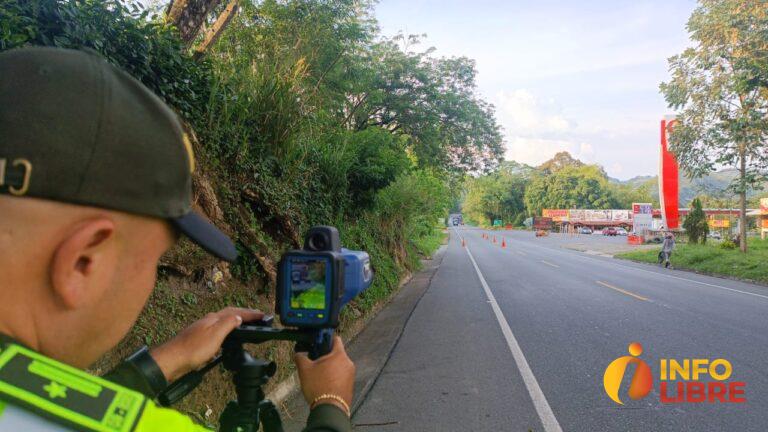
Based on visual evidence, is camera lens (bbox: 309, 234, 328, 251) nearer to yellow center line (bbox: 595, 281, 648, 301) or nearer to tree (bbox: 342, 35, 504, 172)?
yellow center line (bbox: 595, 281, 648, 301)

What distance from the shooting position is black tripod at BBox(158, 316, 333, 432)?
3.97ft

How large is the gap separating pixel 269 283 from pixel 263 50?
4.09 meters

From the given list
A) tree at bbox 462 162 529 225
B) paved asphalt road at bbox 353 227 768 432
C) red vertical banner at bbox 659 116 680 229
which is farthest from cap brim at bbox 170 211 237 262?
tree at bbox 462 162 529 225

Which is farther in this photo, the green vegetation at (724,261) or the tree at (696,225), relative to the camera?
the tree at (696,225)

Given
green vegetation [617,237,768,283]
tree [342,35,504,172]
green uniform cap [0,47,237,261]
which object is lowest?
green vegetation [617,237,768,283]

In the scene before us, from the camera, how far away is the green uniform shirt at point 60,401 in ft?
2.00

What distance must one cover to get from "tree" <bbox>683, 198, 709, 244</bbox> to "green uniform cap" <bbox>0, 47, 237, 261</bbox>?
102 feet

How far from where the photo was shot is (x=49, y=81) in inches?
30.1

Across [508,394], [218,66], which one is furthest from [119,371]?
[218,66]

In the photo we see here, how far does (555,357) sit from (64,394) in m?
5.91

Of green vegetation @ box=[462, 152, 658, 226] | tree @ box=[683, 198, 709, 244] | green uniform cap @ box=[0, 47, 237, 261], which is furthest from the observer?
green vegetation @ box=[462, 152, 658, 226]

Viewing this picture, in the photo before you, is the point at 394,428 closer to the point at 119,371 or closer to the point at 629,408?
the point at 629,408

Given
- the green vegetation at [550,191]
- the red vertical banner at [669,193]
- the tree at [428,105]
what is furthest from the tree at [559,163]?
the tree at [428,105]

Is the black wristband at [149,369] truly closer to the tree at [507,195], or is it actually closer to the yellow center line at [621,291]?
the yellow center line at [621,291]
